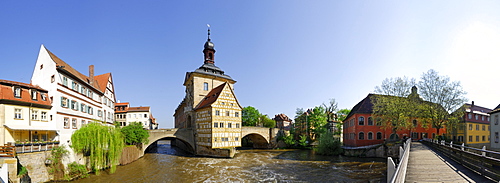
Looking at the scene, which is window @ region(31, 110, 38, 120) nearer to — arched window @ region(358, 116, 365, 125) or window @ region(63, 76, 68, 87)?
window @ region(63, 76, 68, 87)

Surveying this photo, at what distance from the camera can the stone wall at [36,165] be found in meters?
14.8

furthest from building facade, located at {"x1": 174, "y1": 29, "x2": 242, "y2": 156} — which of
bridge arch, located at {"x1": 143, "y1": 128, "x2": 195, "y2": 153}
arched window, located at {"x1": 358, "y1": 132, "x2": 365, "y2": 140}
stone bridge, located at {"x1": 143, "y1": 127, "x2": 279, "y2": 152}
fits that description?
arched window, located at {"x1": 358, "y1": 132, "x2": 365, "y2": 140}

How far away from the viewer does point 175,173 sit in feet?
72.0

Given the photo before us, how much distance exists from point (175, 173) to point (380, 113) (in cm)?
2904

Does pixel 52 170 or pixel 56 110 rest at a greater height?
pixel 56 110

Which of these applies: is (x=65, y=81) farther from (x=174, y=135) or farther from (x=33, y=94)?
(x=174, y=135)

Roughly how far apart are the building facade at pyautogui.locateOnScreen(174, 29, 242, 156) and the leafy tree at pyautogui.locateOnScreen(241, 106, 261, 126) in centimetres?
2440

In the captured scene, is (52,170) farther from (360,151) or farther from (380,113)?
(380,113)

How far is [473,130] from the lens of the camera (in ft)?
126

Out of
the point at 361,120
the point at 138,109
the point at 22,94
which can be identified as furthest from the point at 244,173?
the point at 138,109

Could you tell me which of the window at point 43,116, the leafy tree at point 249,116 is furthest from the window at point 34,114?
the leafy tree at point 249,116

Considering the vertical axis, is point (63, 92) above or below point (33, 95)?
above

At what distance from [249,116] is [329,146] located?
33287 millimetres

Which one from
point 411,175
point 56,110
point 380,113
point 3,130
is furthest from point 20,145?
point 380,113
